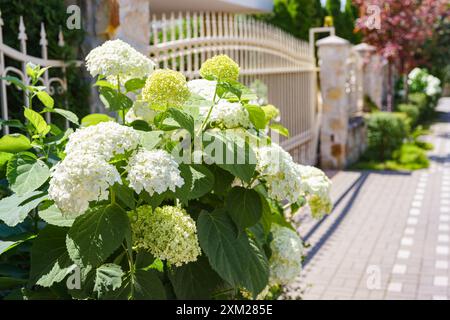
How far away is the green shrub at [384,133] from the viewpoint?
10.7 meters

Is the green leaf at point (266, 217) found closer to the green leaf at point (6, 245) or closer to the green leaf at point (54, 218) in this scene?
the green leaf at point (54, 218)

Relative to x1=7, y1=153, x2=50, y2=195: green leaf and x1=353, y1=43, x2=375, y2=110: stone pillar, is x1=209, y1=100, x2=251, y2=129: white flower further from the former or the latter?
x1=353, y1=43, x2=375, y2=110: stone pillar

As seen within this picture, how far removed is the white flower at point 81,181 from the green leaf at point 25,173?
0.32 meters

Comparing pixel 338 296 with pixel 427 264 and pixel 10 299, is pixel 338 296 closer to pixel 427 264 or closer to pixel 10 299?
pixel 427 264

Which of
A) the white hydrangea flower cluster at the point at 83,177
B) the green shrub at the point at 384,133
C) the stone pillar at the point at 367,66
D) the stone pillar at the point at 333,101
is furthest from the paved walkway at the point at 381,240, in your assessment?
the stone pillar at the point at 367,66

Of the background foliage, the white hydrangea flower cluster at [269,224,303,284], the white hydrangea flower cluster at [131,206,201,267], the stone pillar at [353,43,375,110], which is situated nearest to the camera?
the white hydrangea flower cluster at [131,206,201,267]

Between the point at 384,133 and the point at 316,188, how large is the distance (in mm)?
8572

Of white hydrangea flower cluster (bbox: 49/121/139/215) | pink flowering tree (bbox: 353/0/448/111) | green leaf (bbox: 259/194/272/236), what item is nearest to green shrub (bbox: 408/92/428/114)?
pink flowering tree (bbox: 353/0/448/111)

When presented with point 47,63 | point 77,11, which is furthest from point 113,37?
point 47,63

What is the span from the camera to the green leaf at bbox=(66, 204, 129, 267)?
172cm

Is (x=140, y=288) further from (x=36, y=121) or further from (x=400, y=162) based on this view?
(x=400, y=162)

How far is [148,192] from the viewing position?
1743 mm

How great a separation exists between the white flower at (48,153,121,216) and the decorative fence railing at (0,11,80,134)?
1.68 meters

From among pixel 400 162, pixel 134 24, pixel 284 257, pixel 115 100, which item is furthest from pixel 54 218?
pixel 400 162
